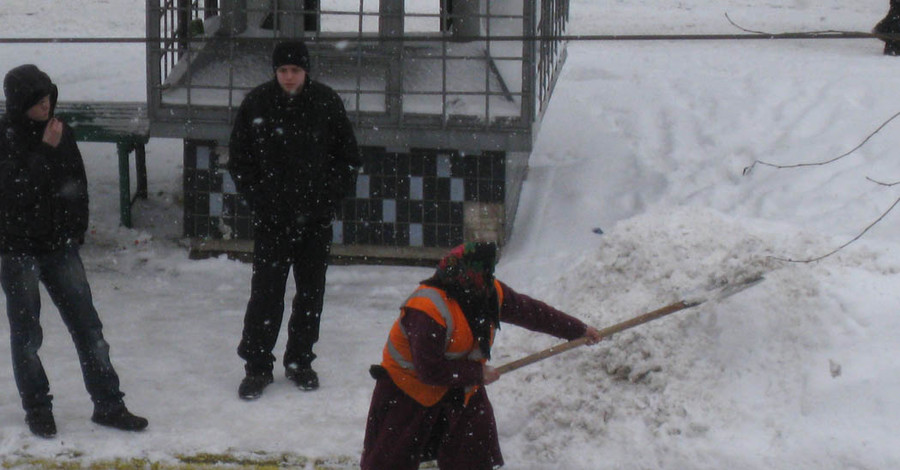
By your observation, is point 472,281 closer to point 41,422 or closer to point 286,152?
point 286,152

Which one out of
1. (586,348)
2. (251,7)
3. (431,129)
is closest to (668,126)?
(431,129)

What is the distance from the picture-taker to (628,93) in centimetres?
1110

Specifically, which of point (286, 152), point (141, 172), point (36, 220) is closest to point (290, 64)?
point (286, 152)

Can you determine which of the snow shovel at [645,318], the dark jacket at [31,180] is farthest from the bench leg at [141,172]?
the snow shovel at [645,318]

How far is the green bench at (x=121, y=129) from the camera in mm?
8984

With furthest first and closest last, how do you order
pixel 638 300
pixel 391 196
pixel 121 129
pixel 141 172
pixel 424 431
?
pixel 141 172
pixel 121 129
pixel 391 196
pixel 638 300
pixel 424 431

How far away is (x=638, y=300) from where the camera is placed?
263 inches

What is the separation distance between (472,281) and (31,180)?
2.11m

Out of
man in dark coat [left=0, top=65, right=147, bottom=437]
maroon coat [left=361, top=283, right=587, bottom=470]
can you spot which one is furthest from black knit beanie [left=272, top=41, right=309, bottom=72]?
maroon coat [left=361, top=283, right=587, bottom=470]

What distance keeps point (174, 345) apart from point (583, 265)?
2352 millimetres

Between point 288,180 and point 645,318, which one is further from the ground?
point 288,180

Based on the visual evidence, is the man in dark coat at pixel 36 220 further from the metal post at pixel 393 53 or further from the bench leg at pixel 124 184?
the bench leg at pixel 124 184

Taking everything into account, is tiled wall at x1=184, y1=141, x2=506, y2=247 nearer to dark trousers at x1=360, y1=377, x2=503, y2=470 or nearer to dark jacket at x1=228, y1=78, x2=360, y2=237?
dark jacket at x1=228, y1=78, x2=360, y2=237

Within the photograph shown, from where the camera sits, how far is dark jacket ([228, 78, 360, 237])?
6180 mm
